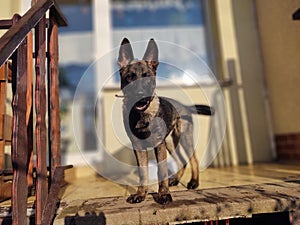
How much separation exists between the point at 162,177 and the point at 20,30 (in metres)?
1.02

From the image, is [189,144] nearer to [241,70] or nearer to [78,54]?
[241,70]

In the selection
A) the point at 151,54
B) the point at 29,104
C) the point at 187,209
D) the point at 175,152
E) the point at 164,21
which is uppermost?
the point at 164,21

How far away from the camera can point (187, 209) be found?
125 centimetres

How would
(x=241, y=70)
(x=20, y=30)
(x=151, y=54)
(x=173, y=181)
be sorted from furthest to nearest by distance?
(x=241, y=70) < (x=173, y=181) < (x=151, y=54) < (x=20, y=30)

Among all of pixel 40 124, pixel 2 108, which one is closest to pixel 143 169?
pixel 40 124

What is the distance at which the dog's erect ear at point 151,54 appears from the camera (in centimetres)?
154

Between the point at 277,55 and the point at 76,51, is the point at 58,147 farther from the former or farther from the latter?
the point at 76,51

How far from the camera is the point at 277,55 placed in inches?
115

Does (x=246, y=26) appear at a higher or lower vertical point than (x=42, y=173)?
higher

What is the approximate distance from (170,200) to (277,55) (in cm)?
230

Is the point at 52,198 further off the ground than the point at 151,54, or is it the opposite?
the point at 151,54

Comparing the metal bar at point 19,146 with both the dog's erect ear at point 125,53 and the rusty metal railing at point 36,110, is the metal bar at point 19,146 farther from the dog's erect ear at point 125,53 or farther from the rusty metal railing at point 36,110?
the dog's erect ear at point 125,53

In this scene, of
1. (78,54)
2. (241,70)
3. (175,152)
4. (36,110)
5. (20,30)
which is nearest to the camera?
(20,30)

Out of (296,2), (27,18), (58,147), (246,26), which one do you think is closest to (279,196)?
(58,147)
